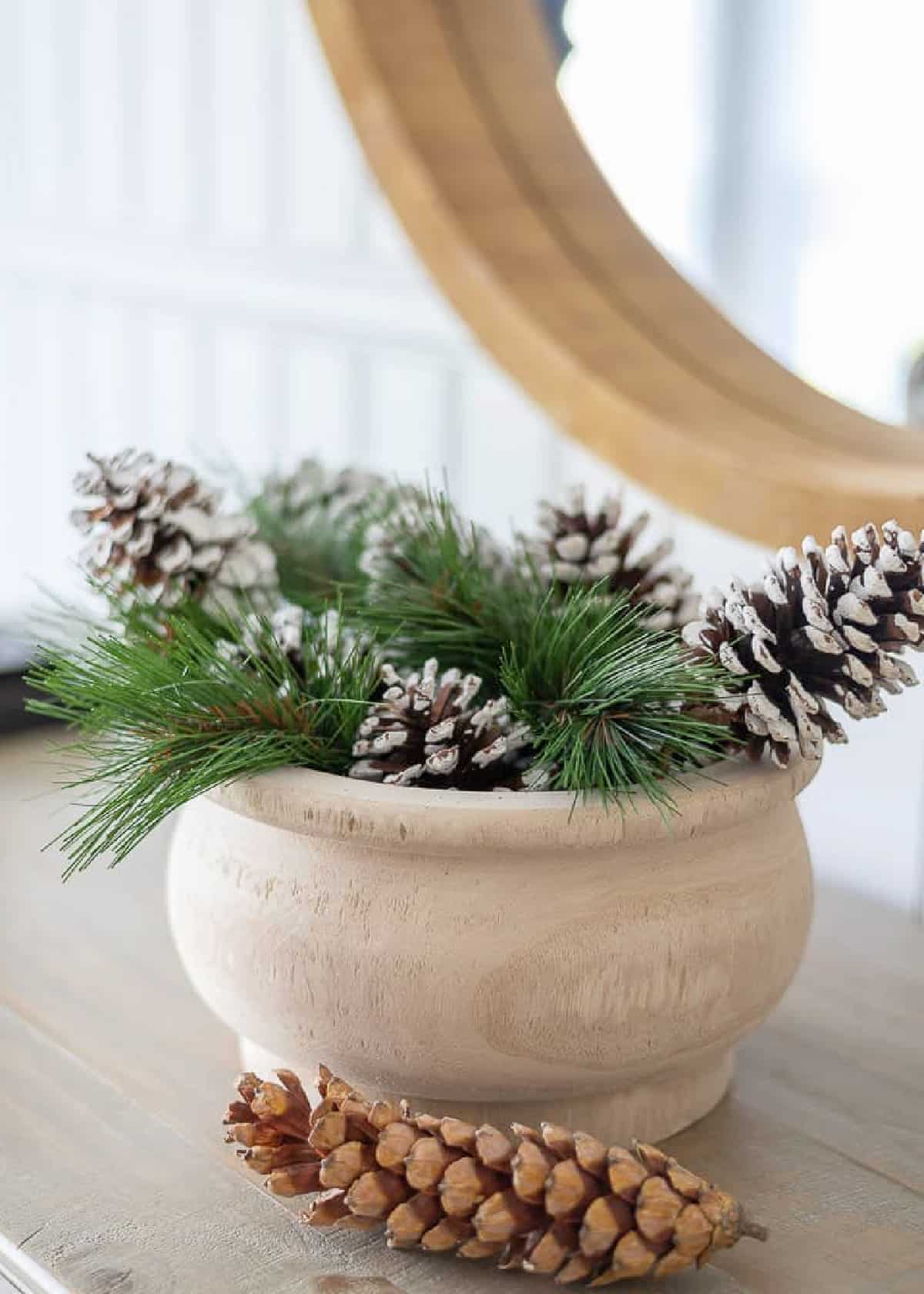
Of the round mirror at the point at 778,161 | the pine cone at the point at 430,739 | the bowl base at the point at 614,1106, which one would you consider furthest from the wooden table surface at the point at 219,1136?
the round mirror at the point at 778,161

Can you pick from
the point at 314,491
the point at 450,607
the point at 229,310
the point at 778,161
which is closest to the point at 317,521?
the point at 314,491

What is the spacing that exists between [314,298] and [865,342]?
1996mm

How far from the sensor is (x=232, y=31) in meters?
1.03

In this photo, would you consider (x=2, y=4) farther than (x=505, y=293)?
Yes

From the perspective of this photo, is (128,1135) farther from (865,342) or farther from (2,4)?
(865,342)

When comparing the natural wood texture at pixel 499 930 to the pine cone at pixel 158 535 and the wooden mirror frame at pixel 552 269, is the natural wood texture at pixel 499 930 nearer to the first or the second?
the pine cone at pixel 158 535

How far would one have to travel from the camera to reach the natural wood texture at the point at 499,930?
39cm

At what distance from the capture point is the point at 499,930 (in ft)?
1.28

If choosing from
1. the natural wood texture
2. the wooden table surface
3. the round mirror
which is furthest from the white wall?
the round mirror

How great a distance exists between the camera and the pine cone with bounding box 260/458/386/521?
638 millimetres

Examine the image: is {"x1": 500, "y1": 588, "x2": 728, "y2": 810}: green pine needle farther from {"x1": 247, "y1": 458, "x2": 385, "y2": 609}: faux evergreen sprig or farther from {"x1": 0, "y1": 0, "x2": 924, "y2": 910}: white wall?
{"x1": 0, "y1": 0, "x2": 924, "y2": 910}: white wall

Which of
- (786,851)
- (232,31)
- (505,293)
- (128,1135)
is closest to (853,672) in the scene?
(786,851)

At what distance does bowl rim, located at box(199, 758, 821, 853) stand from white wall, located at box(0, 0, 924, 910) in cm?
29

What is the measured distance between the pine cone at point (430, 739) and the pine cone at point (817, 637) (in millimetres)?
63
